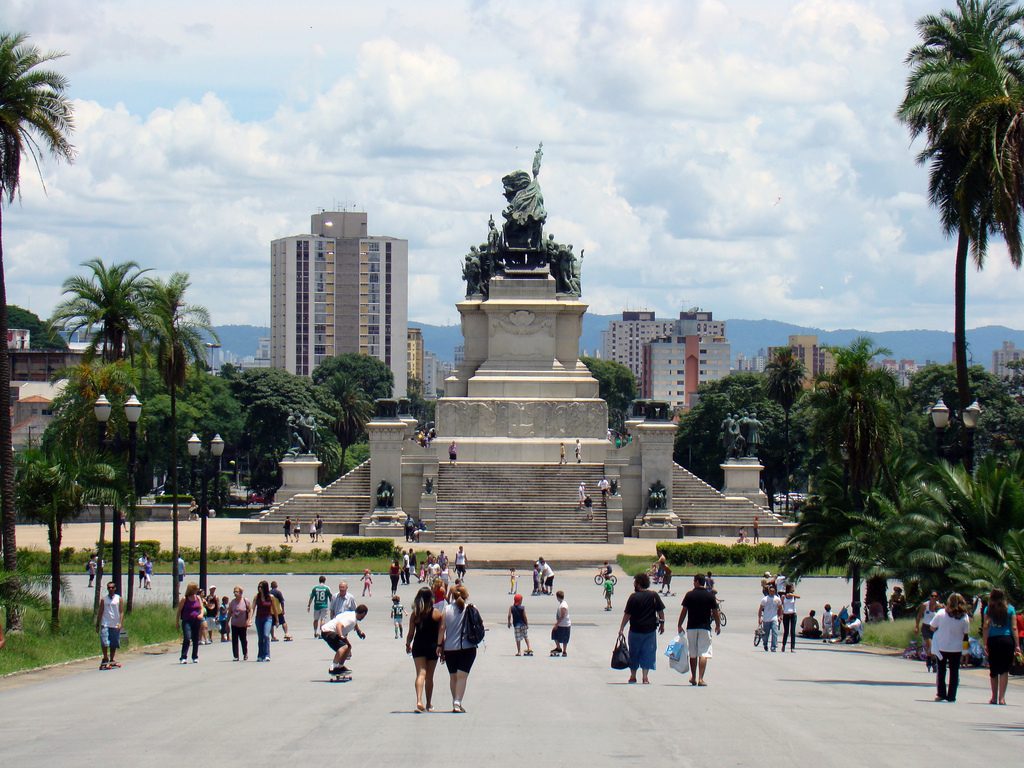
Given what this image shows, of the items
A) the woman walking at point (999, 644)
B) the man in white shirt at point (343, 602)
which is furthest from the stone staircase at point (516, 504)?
the woman walking at point (999, 644)

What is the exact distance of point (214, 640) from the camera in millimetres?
34188

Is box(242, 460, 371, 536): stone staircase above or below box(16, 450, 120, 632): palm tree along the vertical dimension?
below

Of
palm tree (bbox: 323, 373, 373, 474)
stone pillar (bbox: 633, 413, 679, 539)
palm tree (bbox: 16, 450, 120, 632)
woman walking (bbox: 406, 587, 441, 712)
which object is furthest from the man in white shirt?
palm tree (bbox: 323, 373, 373, 474)

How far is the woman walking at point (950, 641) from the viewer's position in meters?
20.2

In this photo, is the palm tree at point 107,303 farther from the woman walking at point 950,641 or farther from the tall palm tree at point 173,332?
the woman walking at point 950,641

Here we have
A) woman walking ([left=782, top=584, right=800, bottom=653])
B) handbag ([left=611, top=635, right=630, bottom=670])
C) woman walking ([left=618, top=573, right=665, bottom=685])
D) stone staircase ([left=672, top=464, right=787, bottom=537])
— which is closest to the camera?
woman walking ([left=618, top=573, right=665, bottom=685])

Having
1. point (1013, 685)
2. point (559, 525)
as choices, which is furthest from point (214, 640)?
point (559, 525)

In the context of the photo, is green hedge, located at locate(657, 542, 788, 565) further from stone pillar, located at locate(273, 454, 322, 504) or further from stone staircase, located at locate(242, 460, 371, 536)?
stone pillar, located at locate(273, 454, 322, 504)

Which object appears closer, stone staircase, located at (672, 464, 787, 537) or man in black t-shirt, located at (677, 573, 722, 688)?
man in black t-shirt, located at (677, 573, 722, 688)

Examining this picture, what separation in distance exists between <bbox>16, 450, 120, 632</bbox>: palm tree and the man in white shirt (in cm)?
640

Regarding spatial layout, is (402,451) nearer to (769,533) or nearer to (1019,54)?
(769,533)

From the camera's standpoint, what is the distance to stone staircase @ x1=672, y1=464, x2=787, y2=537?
66938mm

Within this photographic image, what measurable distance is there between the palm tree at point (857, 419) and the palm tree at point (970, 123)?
7.51 feet

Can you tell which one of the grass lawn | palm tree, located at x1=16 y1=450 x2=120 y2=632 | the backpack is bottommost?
the grass lawn
